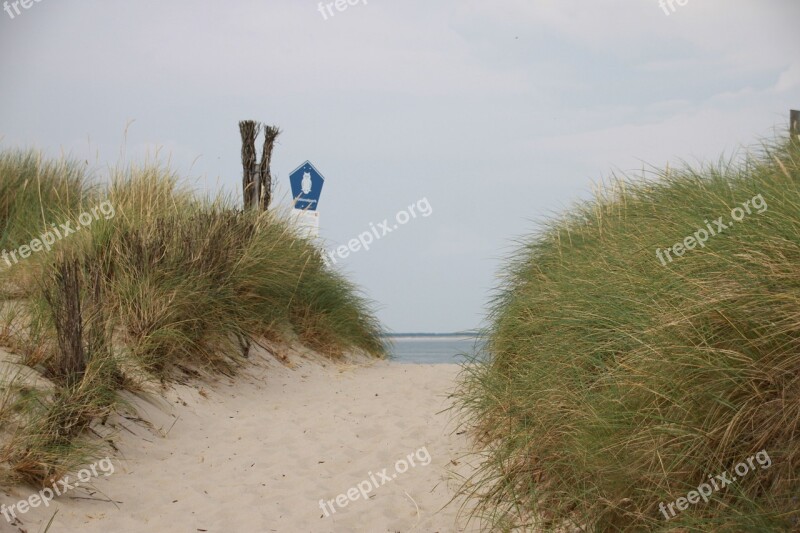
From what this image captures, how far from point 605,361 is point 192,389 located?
159 inches

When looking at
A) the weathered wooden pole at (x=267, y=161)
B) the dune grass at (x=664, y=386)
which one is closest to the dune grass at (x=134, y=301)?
the weathered wooden pole at (x=267, y=161)

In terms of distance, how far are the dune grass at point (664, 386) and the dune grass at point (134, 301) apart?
2.67 metres

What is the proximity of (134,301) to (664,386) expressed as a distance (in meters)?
5.05

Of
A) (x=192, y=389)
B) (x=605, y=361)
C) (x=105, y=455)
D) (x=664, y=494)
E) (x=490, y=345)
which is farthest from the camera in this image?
(x=192, y=389)

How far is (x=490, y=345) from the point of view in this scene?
5.67 metres

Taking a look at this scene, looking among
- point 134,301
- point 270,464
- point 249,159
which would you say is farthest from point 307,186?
point 270,464

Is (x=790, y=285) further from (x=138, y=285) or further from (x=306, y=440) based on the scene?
(x=138, y=285)

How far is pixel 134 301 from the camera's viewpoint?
684 centimetres

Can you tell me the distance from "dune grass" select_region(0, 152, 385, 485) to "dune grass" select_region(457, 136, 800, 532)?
2669mm

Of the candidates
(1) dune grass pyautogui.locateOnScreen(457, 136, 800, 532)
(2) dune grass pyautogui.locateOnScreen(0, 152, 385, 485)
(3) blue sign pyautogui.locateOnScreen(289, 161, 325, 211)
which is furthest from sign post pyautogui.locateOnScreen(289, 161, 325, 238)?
(1) dune grass pyautogui.locateOnScreen(457, 136, 800, 532)

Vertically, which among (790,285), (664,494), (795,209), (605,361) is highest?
(795,209)

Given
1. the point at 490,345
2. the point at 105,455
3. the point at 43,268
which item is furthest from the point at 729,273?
the point at 43,268

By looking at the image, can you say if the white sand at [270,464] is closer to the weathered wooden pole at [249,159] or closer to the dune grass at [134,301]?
the dune grass at [134,301]

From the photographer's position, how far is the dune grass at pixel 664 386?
291 cm
